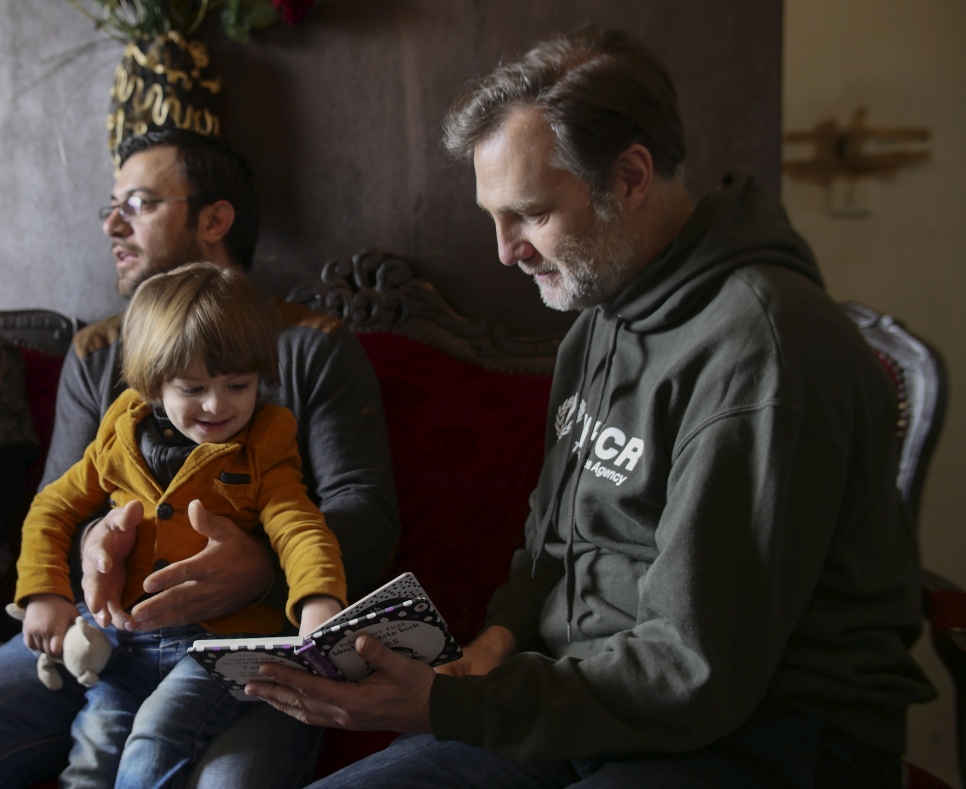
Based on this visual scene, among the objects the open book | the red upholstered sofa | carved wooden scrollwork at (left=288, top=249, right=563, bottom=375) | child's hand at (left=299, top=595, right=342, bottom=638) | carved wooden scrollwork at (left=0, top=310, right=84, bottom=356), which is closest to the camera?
the open book

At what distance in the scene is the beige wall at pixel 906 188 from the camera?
2.11 m

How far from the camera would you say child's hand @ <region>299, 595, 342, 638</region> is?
1132mm

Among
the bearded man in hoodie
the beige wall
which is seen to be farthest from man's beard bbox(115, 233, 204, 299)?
the beige wall

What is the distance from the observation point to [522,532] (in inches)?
69.0

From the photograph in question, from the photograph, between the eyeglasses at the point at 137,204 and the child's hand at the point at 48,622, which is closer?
the child's hand at the point at 48,622

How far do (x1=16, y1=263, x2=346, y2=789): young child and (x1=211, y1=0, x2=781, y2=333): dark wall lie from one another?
Result: 737 millimetres

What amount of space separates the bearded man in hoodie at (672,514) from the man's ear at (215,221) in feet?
2.31

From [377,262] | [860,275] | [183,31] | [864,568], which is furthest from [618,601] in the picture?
[183,31]

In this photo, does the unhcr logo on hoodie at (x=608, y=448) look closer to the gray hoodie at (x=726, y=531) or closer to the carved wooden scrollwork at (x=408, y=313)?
the gray hoodie at (x=726, y=531)

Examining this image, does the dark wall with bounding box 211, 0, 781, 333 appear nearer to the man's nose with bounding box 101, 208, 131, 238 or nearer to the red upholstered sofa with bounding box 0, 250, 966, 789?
the red upholstered sofa with bounding box 0, 250, 966, 789

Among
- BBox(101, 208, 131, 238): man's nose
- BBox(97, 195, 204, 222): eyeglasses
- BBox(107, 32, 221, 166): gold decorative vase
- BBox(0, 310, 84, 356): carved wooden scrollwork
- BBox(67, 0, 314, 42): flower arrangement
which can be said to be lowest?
BBox(0, 310, 84, 356): carved wooden scrollwork

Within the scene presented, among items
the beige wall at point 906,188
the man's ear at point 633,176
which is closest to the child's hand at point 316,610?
the man's ear at point 633,176

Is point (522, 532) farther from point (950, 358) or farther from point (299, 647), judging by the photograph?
point (950, 358)

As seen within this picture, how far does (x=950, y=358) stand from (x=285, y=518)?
1870 millimetres
